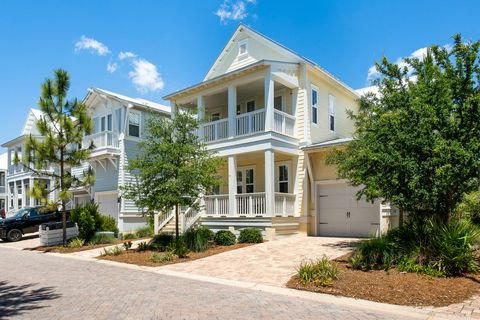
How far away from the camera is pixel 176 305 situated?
→ 7.72 metres

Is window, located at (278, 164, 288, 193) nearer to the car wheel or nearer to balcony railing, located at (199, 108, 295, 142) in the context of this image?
balcony railing, located at (199, 108, 295, 142)

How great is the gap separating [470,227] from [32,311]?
33.6 feet

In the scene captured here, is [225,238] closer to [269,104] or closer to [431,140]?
[269,104]

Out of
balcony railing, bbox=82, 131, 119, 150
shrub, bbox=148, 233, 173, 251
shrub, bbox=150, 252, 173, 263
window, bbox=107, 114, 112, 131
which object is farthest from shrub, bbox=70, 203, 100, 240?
shrub, bbox=150, 252, 173, 263

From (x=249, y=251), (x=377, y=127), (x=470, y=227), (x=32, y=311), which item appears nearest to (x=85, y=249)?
(x=249, y=251)

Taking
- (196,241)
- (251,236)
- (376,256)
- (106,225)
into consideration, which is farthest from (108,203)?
(376,256)

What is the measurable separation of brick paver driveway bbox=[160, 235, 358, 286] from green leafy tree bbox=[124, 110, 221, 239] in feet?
8.89

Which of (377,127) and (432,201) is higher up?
(377,127)

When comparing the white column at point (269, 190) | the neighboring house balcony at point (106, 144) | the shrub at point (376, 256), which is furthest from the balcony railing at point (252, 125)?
the shrub at point (376, 256)

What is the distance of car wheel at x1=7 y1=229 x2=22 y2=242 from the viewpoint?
2414 cm

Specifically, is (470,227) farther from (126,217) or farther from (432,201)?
(126,217)

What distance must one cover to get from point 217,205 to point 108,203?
10.8 metres

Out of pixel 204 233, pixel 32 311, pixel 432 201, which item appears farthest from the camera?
pixel 204 233

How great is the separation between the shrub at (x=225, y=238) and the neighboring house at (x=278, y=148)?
1318 mm
